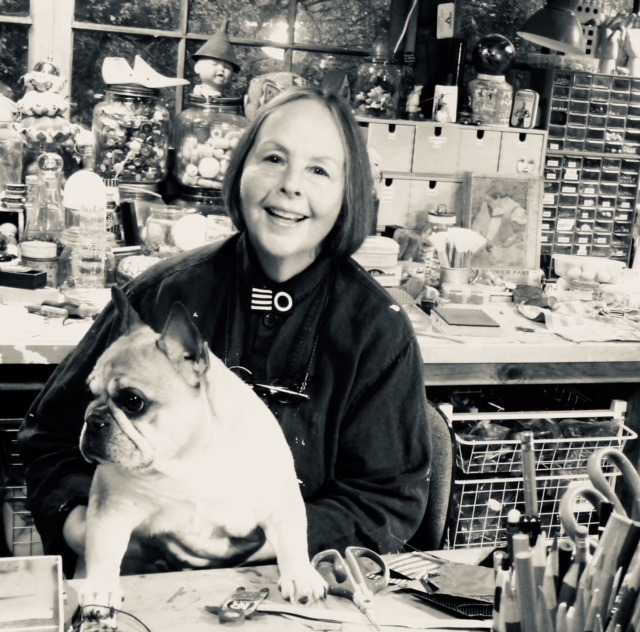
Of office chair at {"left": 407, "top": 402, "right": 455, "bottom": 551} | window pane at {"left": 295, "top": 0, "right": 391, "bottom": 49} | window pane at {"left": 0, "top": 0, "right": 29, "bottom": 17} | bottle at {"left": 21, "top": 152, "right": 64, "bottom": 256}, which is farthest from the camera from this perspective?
window pane at {"left": 295, "top": 0, "right": 391, "bottom": 49}

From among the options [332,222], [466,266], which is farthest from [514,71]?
[332,222]

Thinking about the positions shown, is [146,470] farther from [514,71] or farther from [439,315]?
[514,71]

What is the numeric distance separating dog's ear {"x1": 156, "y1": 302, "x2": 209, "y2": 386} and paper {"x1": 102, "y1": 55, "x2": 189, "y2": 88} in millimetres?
1990

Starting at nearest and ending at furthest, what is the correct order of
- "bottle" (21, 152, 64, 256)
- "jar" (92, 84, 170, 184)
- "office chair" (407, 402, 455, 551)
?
1. "office chair" (407, 402, 455, 551)
2. "bottle" (21, 152, 64, 256)
3. "jar" (92, 84, 170, 184)

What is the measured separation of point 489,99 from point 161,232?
1335 mm

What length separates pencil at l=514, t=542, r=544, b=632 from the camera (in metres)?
0.99

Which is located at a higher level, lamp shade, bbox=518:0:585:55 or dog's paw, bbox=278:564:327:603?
lamp shade, bbox=518:0:585:55

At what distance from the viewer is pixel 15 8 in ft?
10.8

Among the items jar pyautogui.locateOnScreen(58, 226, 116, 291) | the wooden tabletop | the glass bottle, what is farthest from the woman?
the glass bottle

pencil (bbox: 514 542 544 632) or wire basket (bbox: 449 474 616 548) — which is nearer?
pencil (bbox: 514 542 544 632)

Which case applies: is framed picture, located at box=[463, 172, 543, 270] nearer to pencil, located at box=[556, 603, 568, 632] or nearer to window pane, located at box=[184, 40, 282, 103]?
window pane, located at box=[184, 40, 282, 103]

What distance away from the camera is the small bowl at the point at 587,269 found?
3.37m

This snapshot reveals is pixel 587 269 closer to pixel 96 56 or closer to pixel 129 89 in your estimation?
pixel 129 89

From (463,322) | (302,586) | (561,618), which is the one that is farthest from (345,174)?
(463,322)
